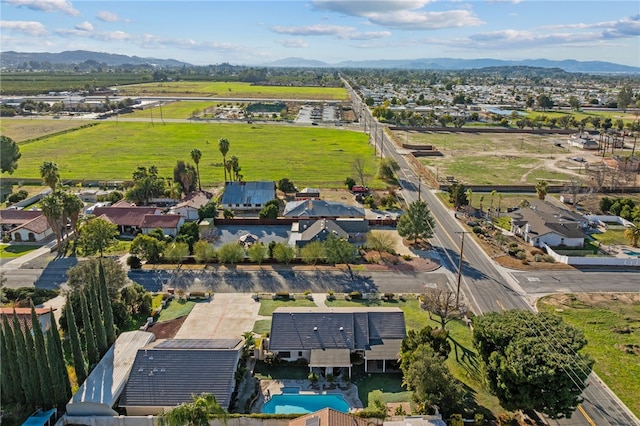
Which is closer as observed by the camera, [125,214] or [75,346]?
[75,346]

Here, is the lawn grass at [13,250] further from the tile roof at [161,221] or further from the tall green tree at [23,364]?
the tall green tree at [23,364]

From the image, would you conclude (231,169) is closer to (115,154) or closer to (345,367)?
(115,154)

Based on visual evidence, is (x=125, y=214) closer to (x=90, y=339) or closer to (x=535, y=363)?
(x=90, y=339)

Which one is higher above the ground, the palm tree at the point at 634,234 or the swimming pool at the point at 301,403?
the palm tree at the point at 634,234

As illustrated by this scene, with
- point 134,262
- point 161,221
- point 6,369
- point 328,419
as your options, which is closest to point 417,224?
point 161,221

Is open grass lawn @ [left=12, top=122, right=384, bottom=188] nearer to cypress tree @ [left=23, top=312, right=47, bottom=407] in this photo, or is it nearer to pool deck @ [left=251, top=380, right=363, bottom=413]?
pool deck @ [left=251, top=380, right=363, bottom=413]

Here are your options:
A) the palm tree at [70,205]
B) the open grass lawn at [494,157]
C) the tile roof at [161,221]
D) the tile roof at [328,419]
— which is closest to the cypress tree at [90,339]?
the tile roof at [328,419]
